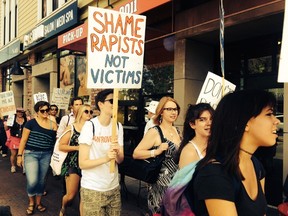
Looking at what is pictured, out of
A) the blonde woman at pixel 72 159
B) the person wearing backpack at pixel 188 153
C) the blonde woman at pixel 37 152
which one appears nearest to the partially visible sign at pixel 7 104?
the blonde woman at pixel 37 152

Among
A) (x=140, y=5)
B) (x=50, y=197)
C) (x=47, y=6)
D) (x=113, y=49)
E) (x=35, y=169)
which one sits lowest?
(x=50, y=197)

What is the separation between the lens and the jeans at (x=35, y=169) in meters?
5.45

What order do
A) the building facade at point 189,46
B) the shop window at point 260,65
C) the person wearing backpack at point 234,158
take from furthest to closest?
the shop window at point 260,65, the building facade at point 189,46, the person wearing backpack at point 234,158

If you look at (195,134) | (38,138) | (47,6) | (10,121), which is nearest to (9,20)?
(47,6)

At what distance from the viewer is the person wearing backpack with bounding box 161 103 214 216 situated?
5.92 ft

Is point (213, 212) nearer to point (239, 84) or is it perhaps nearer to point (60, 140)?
point (60, 140)

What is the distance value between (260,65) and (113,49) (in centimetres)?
374

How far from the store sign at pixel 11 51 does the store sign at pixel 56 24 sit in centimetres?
237

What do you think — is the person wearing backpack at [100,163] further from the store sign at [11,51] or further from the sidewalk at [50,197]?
the store sign at [11,51]

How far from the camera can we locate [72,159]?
4.75m

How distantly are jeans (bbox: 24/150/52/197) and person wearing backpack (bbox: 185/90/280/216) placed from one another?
4.27 metres

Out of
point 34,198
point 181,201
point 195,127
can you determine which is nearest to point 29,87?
point 34,198

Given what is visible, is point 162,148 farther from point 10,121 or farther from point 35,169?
point 10,121

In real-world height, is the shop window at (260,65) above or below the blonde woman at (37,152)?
above
